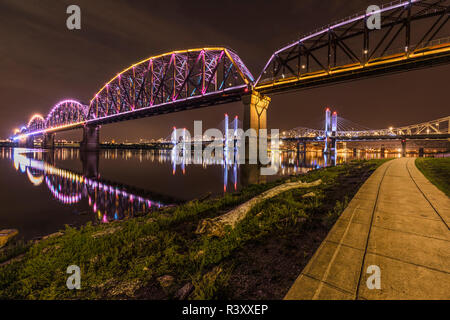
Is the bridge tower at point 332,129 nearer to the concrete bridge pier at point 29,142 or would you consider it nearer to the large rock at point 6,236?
the large rock at point 6,236

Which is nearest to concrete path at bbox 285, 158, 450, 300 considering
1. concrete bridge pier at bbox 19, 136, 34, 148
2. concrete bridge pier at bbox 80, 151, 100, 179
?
concrete bridge pier at bbox 80, 151, 100, 179

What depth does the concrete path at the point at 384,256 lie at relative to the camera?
2.53 metres

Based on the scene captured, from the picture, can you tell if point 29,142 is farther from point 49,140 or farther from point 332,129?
point 332,129

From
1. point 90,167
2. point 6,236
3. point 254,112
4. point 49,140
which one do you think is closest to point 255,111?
point 254,112

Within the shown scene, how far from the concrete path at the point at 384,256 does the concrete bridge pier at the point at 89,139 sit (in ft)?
345

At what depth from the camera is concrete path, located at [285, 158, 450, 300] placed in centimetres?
253

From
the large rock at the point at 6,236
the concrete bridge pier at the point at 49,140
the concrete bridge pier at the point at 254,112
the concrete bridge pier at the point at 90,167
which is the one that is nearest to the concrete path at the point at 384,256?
the large rock at the point at 6,236

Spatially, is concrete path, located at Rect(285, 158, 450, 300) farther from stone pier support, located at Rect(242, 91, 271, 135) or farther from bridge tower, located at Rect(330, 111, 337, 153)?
bridge tower, located at Rect(330, 111, 337, 153)

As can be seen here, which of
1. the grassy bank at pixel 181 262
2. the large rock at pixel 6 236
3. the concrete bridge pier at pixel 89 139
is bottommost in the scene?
the large rock at pixel 6 236

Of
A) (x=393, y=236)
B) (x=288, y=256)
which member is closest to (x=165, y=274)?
(x=288, y=256)

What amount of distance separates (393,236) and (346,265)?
2.01 m

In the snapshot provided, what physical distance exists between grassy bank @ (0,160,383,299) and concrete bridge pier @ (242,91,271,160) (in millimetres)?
32725
